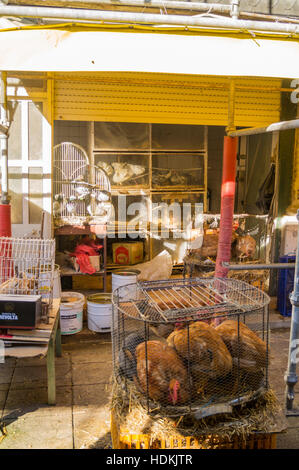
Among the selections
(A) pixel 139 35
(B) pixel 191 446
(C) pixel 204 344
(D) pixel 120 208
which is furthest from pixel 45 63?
(D) pixel 120 208

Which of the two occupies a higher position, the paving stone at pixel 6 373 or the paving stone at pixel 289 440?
the paving stone at pixel 6 373

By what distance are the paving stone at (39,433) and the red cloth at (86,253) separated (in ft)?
9.17

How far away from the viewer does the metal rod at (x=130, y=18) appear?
3939 millimetres

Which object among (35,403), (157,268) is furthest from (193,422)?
(157,268)

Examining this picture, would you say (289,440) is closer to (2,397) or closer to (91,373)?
(91,373)

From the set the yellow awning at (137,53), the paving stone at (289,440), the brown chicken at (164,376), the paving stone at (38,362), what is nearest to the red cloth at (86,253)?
the paving stone at (38,362)

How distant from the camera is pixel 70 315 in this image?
20.1 feet

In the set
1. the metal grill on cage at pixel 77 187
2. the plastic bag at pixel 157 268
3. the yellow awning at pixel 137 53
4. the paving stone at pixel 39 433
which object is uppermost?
the yellow awning at pixel 137 53

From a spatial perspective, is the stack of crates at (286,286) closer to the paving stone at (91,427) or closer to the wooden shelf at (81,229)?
the wooden shelf at (81,229)

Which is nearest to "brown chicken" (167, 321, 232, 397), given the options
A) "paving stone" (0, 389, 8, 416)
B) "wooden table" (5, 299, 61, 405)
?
"wooden table" (5, 299, 61, 405)

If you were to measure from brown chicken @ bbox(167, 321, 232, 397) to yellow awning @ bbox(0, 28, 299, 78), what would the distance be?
230 centimetres

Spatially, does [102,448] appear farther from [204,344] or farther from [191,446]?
[204,344]

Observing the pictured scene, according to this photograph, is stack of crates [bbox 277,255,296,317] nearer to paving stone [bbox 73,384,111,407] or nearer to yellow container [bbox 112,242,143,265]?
yellow container [bbox 112,242,143,265]

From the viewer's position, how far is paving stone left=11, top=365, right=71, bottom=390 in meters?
4.87
